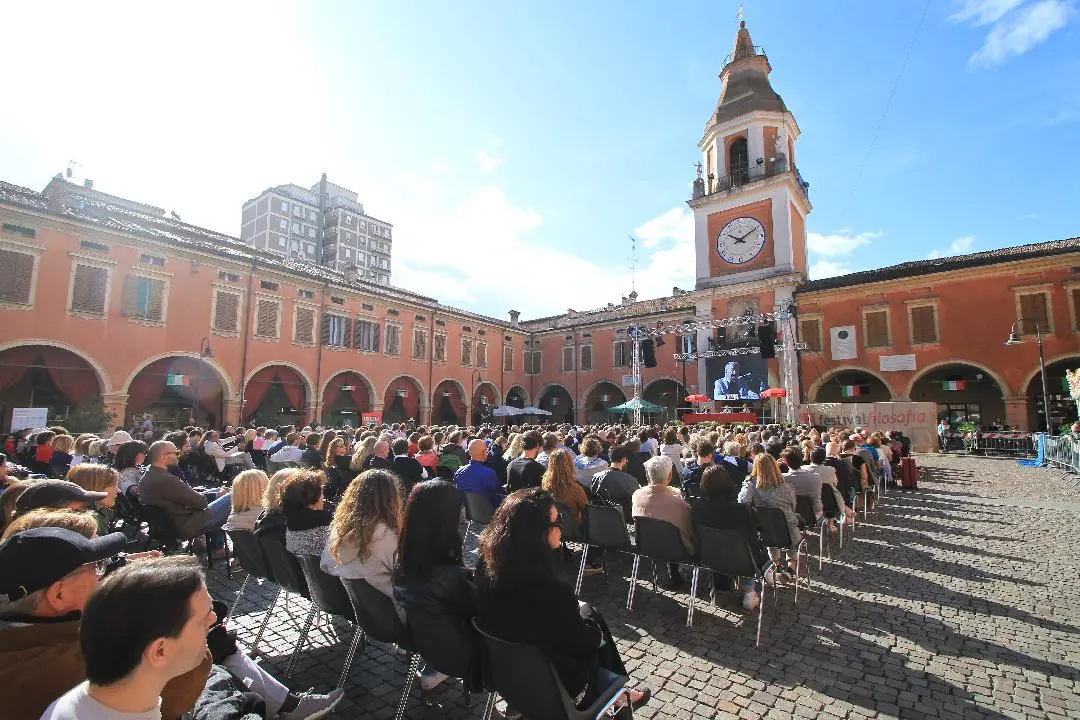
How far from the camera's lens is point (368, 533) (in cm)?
312

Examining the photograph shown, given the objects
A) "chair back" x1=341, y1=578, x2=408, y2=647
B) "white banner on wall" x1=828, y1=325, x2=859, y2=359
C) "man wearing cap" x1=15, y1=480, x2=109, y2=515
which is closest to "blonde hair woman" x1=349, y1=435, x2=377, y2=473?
"man wearing cap" x1=15, y1=480, x2=109, y2=515

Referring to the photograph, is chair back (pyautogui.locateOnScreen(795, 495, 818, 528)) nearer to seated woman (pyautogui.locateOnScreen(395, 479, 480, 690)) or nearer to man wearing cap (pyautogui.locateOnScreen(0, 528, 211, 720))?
seated woman (pyautogui.locateOnScreen(395, 479, 480, 690))

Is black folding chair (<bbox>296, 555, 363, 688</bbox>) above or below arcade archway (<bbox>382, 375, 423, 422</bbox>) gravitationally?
below

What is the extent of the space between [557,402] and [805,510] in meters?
27.9

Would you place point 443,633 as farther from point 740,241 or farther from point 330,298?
point 740,241

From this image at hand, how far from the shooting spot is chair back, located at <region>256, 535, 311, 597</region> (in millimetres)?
3619

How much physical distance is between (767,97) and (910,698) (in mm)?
28630

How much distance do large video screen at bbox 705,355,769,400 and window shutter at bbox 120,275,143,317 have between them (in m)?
22.9

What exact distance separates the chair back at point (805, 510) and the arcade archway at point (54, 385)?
19277 millimetres

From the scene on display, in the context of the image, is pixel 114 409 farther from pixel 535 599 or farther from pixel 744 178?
pixel 744 178

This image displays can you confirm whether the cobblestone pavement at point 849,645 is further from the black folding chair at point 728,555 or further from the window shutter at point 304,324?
the window shutter at point 304,324

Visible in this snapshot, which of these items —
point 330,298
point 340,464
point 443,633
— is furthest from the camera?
point 330,298

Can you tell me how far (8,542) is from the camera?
173 cm

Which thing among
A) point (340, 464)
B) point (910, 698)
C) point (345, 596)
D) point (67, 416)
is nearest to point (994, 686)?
point (910, 698)
